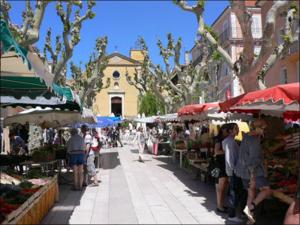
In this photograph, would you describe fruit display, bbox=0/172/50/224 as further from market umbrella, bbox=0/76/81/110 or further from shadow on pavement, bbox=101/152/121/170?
shadow on pavement, bbox=101/152/121/170

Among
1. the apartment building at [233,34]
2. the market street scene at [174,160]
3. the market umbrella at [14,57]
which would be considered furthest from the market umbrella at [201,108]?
the apartment building at [233,34]

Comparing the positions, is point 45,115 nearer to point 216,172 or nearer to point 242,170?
point 216,172

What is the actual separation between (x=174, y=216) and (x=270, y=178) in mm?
1849

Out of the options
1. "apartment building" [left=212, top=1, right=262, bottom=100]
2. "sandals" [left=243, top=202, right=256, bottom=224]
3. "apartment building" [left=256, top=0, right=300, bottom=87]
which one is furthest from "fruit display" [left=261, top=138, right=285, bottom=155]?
"apartment building" [left=212, top=1, right=262, bottom=100]

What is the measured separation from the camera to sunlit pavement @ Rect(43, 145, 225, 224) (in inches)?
325

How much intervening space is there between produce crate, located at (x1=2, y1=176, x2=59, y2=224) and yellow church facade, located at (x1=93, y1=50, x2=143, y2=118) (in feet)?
209

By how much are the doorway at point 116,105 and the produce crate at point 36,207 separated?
64727mm

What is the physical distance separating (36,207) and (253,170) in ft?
11.9

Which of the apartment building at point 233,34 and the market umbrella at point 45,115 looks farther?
the apartment building at point 233,34

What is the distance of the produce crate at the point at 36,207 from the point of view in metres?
6.41

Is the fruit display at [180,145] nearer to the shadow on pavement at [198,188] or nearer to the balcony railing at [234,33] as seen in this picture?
the shadow on pavement at [198,188]

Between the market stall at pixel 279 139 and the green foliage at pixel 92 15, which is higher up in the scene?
the green foliage at pixel 92 15

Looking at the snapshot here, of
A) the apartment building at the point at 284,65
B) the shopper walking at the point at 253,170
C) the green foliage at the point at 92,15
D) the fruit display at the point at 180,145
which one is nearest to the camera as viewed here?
the shopper walking at the point at 253,170

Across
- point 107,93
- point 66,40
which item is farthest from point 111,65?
point 66,40
